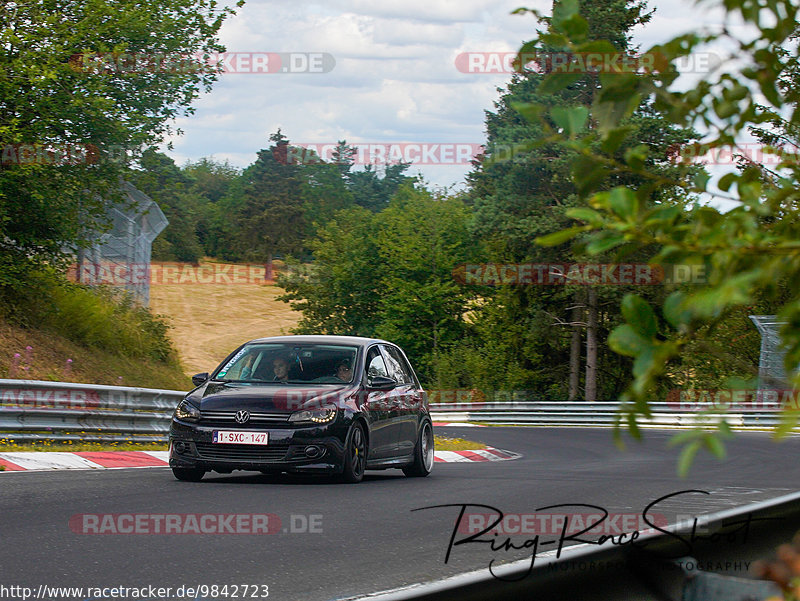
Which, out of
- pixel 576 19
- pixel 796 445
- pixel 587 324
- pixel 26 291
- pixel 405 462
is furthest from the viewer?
pixel 587 324

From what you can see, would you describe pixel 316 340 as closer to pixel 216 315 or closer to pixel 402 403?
pixel 402 403

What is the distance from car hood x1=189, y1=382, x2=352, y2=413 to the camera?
36.9 ft

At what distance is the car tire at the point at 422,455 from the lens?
524 inches

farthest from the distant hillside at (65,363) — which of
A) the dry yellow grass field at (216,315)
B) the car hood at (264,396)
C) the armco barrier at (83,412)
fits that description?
the dry yellow grass field at (216,315)

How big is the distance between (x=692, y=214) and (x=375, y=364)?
35.3ft

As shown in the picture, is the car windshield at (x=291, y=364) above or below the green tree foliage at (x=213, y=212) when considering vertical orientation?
below

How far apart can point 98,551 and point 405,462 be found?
662cm

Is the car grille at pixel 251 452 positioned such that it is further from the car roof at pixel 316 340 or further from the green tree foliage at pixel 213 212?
the green tree foliage at pixel 213 212

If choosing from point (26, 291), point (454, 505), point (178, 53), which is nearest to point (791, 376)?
point (454, 505)

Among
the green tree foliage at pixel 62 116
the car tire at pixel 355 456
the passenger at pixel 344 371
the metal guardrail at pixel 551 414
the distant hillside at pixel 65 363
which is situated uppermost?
the green tree foliage at pixel 62 116

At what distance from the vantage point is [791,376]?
1.99 metres

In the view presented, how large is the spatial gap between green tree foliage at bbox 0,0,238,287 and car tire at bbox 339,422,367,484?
41.5 feet

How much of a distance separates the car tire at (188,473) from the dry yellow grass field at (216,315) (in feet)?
194

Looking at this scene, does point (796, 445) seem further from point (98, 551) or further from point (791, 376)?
point (791, 376)
